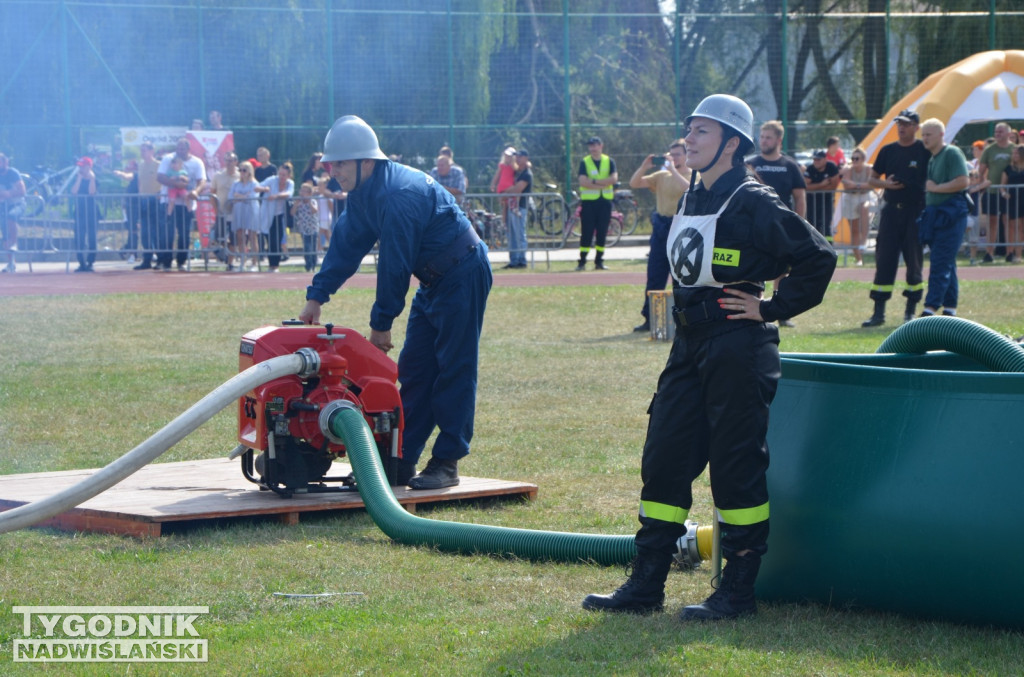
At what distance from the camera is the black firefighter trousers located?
4.41 meters

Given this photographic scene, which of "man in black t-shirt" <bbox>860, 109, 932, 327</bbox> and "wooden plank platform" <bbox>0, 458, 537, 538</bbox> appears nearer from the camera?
"wooden plank platform" <bbox>0, 458, 537, 538</bbox>

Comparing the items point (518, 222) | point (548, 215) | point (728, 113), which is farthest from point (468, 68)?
point (728, 113)

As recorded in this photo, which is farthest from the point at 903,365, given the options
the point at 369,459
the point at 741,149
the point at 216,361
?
the point at 216,361

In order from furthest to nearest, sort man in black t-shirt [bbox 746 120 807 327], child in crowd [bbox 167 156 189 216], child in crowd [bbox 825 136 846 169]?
1. child in crowd [bbox 825 136 846 169]
2. child in crowd [bbox 167 156 189 216]
3. man in black t-shirt [bbox 746 120 807 327]

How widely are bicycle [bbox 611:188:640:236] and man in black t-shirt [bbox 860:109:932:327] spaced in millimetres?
13712

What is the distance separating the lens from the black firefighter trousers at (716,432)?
4.41m

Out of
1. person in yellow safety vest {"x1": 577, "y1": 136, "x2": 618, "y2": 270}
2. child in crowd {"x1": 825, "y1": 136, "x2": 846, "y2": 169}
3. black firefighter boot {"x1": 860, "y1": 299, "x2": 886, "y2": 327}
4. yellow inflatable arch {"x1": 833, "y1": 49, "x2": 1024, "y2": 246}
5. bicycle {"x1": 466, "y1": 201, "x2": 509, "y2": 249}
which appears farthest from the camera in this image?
yellow inflatable arch {"x1": 833, "y1": 49, "x2": 1024, "y2": 246}

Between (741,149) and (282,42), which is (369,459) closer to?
(741,149)

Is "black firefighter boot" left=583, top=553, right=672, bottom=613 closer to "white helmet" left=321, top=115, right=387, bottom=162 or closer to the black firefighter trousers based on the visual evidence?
the black firefighter trousers

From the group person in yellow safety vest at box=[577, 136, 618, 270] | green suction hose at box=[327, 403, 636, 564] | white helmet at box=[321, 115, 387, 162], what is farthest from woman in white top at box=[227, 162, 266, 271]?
green suction hose at box=[327, 403, 636, 564]

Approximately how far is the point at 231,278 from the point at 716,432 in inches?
629

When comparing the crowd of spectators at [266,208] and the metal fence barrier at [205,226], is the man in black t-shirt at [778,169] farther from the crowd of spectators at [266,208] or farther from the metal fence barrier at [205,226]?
the metal fence barrier at [205,226]

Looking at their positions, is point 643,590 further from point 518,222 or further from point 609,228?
point 609,228

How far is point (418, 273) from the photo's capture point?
6691mm
